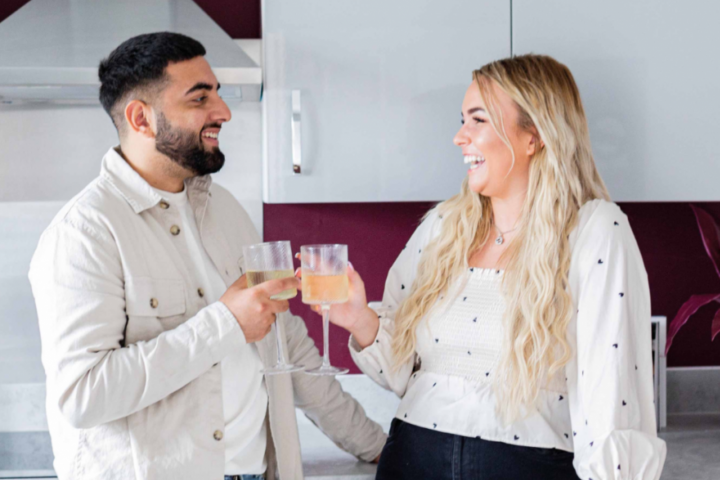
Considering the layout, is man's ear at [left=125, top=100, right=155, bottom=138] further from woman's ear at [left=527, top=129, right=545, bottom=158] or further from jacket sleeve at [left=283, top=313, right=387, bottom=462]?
woman's ear at [left=527, top=129, right=545, bottom=158]

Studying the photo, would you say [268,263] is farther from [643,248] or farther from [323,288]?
[643,248]

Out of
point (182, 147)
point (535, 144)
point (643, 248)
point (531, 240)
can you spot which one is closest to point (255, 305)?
point (182, 147)

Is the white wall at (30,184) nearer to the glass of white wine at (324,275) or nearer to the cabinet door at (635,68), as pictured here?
the glass of white wine at (324,275)

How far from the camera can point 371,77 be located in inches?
72.2

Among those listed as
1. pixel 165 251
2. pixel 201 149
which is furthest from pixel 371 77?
pixel 165 251

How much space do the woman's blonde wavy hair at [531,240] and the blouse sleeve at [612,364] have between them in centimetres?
5

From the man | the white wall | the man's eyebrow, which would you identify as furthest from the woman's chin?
the white wall

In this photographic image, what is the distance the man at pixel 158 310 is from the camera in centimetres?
127

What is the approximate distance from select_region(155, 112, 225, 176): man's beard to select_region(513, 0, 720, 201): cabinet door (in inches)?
34.2

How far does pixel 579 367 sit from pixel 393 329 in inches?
17.3

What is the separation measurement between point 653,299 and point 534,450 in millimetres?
1126

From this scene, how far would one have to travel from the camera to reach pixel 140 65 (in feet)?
4.86

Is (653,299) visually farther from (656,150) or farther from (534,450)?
(534,450)

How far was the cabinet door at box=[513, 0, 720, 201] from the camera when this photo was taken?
6.07 feet
